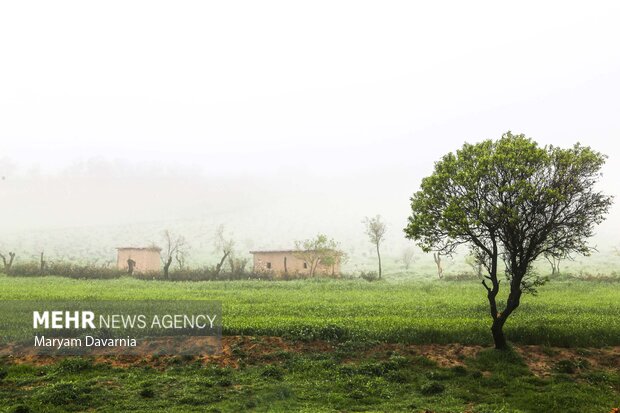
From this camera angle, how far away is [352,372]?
1733cm

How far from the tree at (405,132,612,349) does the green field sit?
312 centimetres

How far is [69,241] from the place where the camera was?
146m

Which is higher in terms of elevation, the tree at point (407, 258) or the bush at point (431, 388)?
the tree at point (407, 258)

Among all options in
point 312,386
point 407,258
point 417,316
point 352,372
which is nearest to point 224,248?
point 407,258

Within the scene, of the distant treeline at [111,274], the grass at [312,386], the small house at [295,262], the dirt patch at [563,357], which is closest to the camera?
the grass at [312,386]

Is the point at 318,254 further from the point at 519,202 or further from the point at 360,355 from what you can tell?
the point at 519,202

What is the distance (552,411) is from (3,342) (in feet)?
78.1

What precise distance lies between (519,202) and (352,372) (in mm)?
10331

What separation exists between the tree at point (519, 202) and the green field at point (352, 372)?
312 centimetres

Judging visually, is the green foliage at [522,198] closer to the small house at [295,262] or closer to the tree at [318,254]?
the tree at [318,254]

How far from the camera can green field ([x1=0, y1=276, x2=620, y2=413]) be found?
14.4 metres

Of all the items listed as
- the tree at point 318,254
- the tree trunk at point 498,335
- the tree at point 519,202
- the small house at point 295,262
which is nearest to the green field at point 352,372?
the tree trunk at point 498,335

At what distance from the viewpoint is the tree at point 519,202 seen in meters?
19.0

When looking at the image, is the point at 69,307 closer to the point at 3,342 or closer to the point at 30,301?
the point at 30,301
